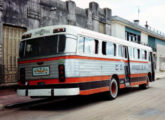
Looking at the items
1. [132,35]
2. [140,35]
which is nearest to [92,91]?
[132,35]

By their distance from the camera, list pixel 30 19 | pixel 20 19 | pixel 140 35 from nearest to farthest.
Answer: pixel 20 19
pixel 30 19
pixel 140 35

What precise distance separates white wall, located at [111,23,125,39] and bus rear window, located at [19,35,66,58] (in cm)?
1978

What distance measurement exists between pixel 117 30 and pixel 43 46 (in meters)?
21.4

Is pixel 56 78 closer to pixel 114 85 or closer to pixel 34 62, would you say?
pixel 34 62

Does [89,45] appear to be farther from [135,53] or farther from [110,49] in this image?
[135,53]

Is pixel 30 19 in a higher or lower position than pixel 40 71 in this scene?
higher

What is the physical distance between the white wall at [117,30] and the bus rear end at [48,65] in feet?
65.7

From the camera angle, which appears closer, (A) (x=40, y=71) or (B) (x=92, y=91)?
(A) (x=40, y=71)

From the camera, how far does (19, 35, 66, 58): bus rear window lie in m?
7.95

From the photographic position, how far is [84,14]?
68.6ft

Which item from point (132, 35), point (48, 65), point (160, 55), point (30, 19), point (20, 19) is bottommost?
point (48, 65)

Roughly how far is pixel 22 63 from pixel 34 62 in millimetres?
669

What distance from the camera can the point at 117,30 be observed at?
2877 centimetres

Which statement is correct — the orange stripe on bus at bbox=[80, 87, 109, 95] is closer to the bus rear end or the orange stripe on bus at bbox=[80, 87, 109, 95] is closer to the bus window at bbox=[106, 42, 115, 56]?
the bus rear end
